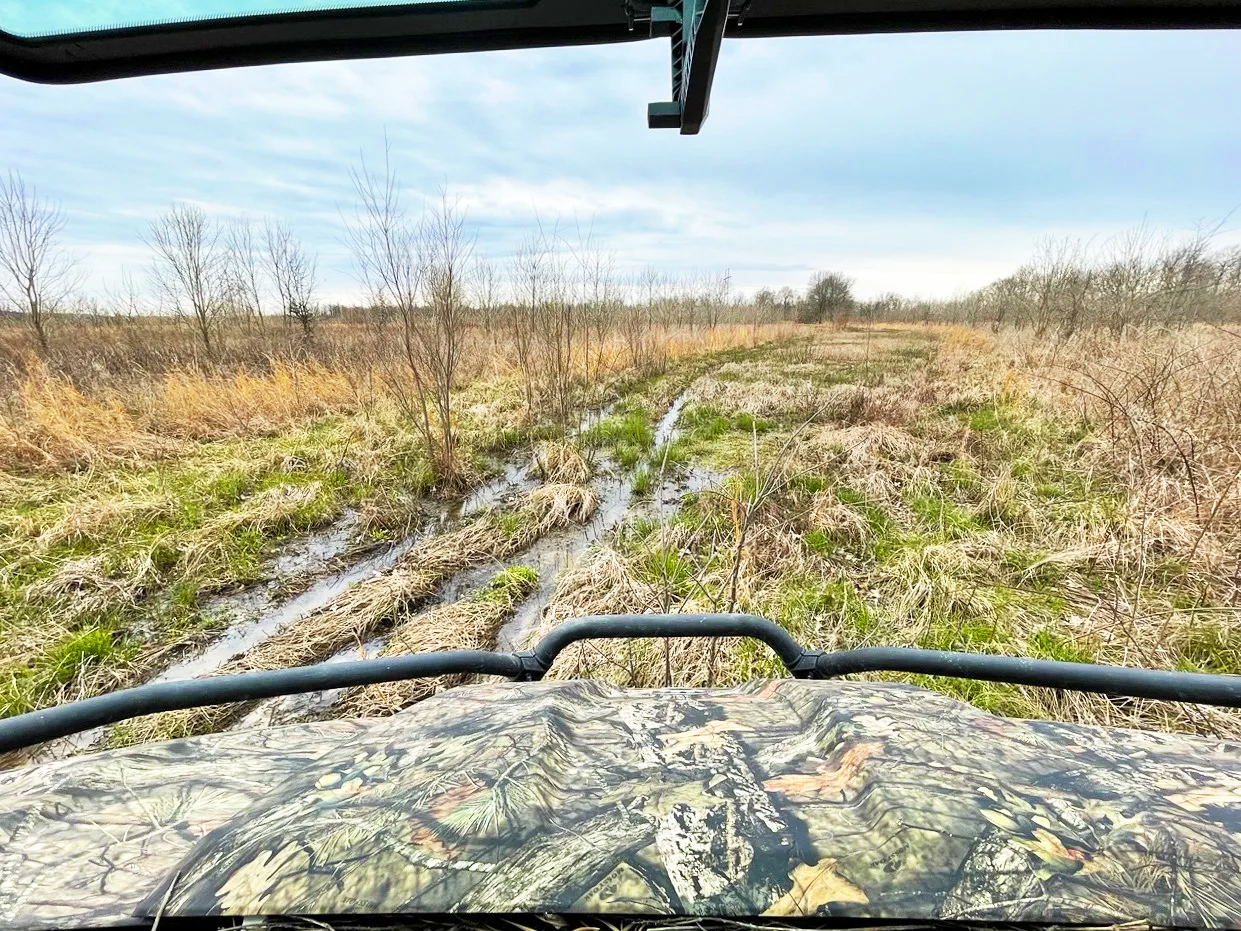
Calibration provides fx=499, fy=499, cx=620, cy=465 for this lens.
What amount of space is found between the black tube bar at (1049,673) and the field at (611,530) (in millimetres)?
1423

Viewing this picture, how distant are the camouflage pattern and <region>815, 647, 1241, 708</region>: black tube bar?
0.52 ft

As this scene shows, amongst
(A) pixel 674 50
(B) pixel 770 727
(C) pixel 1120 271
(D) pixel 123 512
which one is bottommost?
(D) pixel 123 512

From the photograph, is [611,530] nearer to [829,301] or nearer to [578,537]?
[578,537]

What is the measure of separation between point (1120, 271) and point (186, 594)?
54.2 ft

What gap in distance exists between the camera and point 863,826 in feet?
1.70

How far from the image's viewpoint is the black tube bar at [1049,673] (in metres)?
0.91

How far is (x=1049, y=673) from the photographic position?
→ 0.99 meters

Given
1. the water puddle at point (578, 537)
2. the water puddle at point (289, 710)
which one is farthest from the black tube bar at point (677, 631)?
the water puddle at point (578, 537)

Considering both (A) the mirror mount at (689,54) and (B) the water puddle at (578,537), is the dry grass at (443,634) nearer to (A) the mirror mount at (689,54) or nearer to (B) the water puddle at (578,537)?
(B) the water puddle at (578,537)

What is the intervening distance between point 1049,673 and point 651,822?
36.8 inches

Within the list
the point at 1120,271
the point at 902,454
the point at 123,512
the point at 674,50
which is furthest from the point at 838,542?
the point at 1120,271

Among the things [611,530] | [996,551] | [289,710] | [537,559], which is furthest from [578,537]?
[996,551]

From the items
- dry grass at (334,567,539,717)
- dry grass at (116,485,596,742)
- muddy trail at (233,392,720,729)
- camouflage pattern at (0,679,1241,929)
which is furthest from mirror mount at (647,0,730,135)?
dry grass at (116,485,596,742)

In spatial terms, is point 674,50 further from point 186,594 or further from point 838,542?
point 186,594
